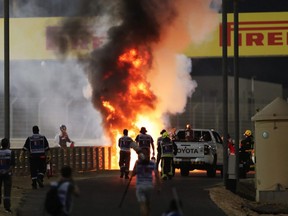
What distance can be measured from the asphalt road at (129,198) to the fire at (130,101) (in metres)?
9.68

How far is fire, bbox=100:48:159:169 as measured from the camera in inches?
1538

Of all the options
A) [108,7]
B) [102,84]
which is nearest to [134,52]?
[102,84]

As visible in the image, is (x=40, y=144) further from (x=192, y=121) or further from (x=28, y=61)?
(x=28, y=61)

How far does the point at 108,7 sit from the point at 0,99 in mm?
9632

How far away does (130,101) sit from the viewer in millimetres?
39594

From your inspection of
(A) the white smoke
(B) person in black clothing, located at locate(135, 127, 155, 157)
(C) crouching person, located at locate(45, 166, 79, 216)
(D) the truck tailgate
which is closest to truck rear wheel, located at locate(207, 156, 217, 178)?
(D) the truck tailgate

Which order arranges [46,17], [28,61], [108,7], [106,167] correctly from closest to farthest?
1. [106,167]
2. [108,7]
3. [46,17]
4. [28,61]

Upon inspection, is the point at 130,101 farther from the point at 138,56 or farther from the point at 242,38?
the point at 242,38

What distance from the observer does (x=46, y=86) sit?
57.4 meters

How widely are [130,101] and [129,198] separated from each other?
17.0 m

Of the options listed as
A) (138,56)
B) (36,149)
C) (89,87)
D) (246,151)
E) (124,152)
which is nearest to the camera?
(36,149)

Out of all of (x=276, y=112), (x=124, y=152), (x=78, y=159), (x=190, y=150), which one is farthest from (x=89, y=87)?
(x=276, y=112)

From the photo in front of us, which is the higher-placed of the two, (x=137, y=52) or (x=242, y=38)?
(x=242, y=38)

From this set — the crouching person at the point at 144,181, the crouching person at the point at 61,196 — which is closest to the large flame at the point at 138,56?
the crouching person at the point at 144,181
